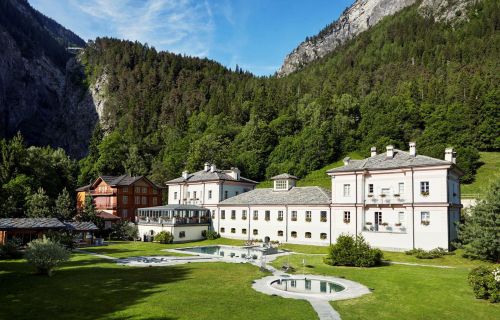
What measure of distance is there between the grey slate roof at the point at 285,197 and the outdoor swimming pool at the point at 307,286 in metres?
20.5

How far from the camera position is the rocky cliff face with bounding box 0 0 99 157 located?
130m

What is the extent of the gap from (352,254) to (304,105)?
83676mm

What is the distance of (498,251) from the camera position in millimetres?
33812

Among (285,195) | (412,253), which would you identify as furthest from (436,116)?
(412,253)

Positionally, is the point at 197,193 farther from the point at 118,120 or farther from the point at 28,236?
the point at 118,120

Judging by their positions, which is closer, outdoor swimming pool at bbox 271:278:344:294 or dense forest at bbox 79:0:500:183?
outdoor swimming pool at bbox 271:278:344:294

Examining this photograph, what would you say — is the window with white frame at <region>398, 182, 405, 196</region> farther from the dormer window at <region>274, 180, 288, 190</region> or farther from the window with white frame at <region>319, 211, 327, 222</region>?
the dormer window at <region>274, 180, 288, 190</region>

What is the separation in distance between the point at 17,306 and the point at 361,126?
88.3 metres

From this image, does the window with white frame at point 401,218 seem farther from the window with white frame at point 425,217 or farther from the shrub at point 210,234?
the shrub at point 210,234

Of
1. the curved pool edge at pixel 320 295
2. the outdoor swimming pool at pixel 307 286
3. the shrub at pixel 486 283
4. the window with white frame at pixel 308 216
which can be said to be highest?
the window with white frame at pixel 308 216

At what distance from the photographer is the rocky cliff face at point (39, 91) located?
13000cm

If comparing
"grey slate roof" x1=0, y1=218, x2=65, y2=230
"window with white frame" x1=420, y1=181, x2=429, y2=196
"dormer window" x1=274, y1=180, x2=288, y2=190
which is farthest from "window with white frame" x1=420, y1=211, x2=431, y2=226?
"grey slate roof" x1=0, y1=218, x2=65, y2=230

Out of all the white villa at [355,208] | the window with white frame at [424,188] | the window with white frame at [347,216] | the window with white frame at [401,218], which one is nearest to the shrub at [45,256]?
the white villa at [355,208]

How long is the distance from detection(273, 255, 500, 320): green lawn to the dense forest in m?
51.7
